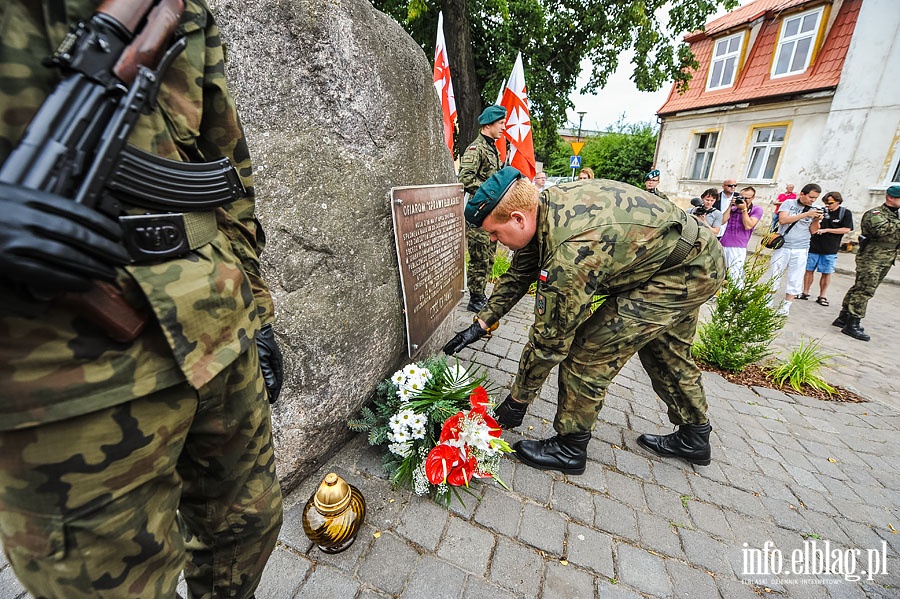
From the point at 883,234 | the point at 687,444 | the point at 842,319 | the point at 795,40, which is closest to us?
the point at 687,444

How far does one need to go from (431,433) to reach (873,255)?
6.33 metres

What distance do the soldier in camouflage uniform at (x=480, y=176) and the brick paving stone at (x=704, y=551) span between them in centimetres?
282

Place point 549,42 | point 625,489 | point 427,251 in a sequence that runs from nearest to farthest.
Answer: point 625,489 < point 427,251 < point 549,42

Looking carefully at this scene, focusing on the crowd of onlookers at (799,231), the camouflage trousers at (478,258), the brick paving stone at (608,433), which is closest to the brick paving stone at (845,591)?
the brick paving stone at (608,433)

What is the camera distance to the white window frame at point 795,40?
11031 millimetres

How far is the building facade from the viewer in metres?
9.68

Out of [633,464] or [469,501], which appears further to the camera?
[633,464]

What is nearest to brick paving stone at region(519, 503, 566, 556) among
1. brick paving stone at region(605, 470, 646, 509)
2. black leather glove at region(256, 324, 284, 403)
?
brick paving stone at region(605, 470, 646, 509)

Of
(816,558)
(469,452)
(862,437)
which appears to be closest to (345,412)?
(469,452)

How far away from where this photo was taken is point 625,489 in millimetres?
2064

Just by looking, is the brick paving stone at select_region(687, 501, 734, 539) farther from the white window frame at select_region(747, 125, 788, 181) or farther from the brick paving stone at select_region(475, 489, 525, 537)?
the white window frame at select_region(747, 125, 788, 181)

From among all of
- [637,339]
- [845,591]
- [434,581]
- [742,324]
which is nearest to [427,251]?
[637,339]

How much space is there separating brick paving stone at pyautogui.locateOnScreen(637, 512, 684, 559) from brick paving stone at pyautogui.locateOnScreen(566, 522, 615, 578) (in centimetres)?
18

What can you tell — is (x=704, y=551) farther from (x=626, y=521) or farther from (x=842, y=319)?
(x=842, y=319)
